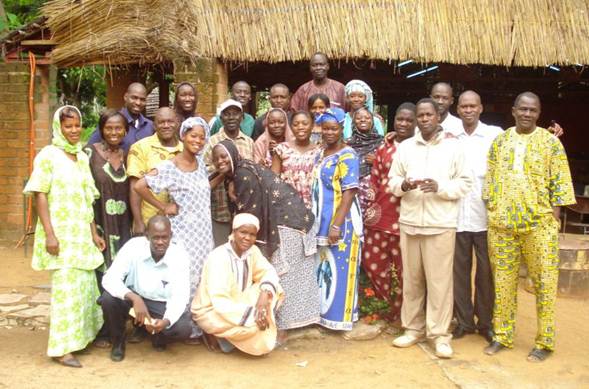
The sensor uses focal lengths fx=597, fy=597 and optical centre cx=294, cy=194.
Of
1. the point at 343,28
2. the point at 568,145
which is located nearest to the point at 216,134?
the point at 343,28

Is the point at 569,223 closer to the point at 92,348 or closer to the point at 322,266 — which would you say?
the point at 322,266

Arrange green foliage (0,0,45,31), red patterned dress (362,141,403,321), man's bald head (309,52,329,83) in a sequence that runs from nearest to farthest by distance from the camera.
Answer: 1. red patterned dress (362,141,403,321)
2. man's bald head (309,52,329,83)
3. green foliage (0,0,45,31)

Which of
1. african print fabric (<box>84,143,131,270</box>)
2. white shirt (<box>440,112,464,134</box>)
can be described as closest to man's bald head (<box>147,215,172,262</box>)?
african print fabric (<box>84,143,131,270</box>)

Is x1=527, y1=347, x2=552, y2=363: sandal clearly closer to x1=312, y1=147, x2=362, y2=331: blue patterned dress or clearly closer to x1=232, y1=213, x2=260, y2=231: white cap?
x1=312, y1=147, x2=362, y2=331: blue patterned dress

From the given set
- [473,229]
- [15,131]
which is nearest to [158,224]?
[473,229]

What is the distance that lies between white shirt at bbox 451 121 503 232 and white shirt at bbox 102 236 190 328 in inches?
79.9

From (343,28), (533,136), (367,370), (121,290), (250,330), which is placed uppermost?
(343,28)

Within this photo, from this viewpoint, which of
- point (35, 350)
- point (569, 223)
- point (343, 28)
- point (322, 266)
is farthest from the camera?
point (569, 223)

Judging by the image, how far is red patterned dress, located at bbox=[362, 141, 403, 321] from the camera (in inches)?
176

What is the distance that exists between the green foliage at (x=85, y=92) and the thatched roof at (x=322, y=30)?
5222 mm

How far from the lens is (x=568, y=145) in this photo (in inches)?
461

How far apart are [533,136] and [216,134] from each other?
7.60ft

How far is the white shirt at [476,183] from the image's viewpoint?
171 inches

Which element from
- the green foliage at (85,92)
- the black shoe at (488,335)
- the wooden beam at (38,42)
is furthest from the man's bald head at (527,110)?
the green foliage at (85,92)
